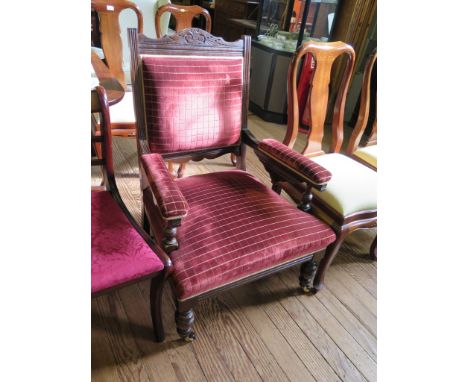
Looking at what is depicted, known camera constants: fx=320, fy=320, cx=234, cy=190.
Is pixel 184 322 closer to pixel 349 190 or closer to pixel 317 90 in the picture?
pixel 349 190

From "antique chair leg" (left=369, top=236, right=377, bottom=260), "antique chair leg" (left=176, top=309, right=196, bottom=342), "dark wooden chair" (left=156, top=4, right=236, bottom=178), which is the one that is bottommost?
"antique chair leg" (left=369, top=236, right=377, bottom=260)

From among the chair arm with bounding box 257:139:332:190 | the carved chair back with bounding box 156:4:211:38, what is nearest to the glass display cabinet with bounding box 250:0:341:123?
the carved chair back with bounding box 156:4:211:38

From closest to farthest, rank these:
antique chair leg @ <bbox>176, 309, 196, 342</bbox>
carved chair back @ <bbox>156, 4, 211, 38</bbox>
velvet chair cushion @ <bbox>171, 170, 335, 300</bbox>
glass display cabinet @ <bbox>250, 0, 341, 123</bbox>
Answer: velvet chair cushion @ <bbox>171, 170, 335, 300</bbox>
antique chair leg @ <bbox>176, 309, 196, 342</bbox>
carved chair back @ <bbox>156, 4, 211, 38</bbox>
glass display cabinet @ <bbox>250, 0, 341, 123</bbox>

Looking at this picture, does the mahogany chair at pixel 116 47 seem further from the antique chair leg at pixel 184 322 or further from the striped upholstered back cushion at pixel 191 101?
the antique chair leg at pixel 184 322

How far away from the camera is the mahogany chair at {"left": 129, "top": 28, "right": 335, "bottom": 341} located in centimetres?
101

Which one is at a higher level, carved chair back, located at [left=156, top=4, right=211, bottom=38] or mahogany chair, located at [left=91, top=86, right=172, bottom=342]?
carved chair back, located at [left=156, top=4, right=211, bottom=38]

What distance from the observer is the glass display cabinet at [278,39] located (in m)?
3.21

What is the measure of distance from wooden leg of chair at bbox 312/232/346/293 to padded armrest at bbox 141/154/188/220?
28.6 inches

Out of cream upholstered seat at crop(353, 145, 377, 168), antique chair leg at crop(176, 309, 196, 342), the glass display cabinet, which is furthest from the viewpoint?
the glass display cabinet

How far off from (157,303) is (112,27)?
165cm

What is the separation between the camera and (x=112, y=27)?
6.27 feet

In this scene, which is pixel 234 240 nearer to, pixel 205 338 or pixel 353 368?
pixel 205 338

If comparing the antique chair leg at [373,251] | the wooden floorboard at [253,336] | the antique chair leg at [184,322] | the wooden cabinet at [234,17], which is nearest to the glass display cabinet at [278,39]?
the wooden cabinet at [234,17]

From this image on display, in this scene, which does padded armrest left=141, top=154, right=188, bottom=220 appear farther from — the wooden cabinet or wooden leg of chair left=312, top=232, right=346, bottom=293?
the wooden cabinet
